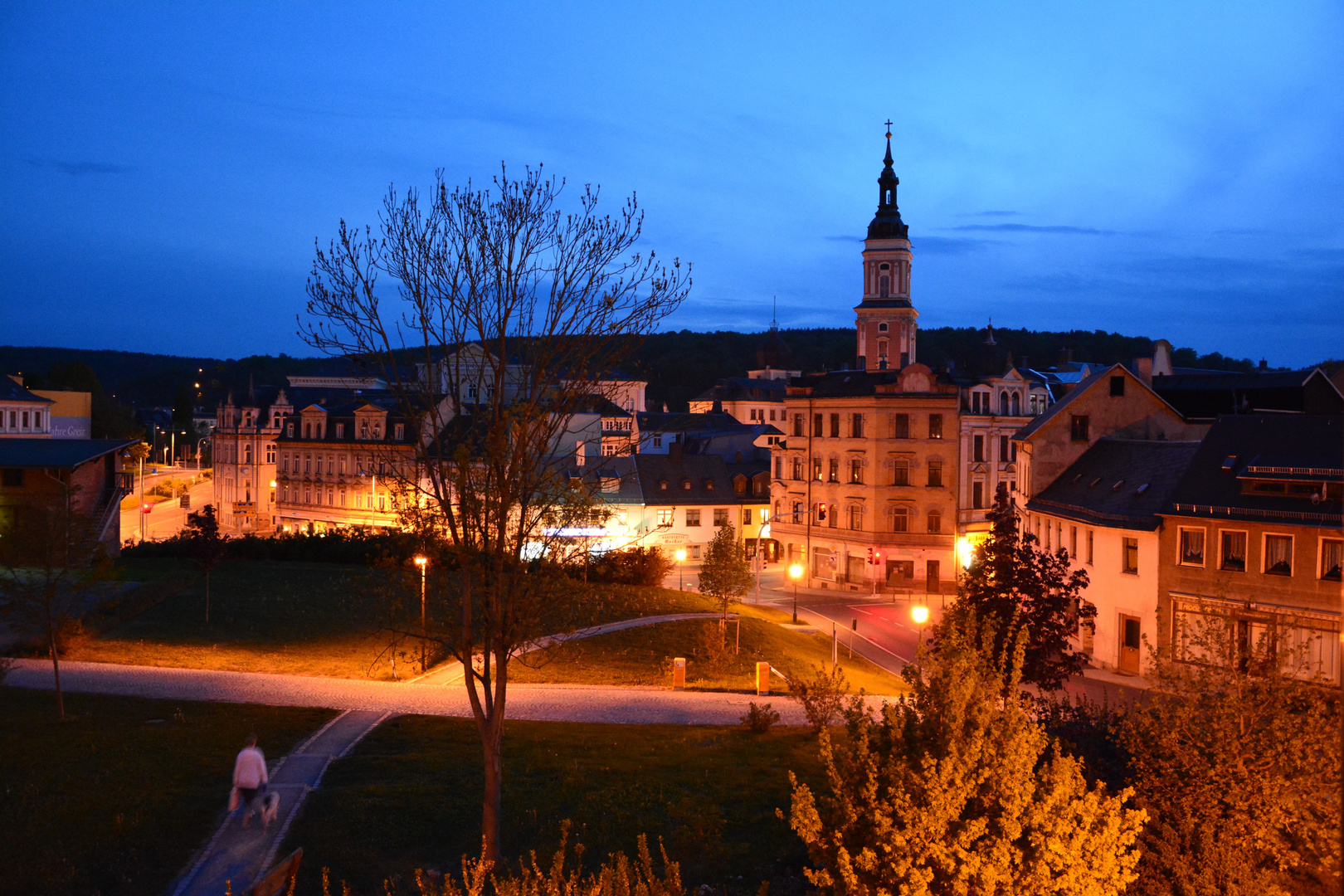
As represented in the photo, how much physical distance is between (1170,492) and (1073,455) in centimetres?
901

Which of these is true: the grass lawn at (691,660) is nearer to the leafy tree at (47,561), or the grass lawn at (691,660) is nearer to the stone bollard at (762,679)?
the stone bollard at (762,679)

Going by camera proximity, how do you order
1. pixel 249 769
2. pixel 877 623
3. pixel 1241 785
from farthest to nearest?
pixel 877 623, pixel 249 769, pixel 1241 785

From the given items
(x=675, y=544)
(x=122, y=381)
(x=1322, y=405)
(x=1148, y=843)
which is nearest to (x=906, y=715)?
(x=1148, y=843)

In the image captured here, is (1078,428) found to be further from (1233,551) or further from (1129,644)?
(1233,551)

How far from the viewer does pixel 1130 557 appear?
105ft

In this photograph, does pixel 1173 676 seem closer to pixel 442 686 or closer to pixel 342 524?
pixel 442 686

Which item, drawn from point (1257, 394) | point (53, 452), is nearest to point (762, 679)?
point (53, 452)

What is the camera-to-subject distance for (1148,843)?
1177cm

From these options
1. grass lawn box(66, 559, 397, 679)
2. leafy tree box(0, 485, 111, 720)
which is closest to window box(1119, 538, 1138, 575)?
grass lawn box(66, 559, 397, 679)

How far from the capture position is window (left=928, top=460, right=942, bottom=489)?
180 ft

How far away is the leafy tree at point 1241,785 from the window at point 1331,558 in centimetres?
1743

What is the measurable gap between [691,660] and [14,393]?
51.1 meters

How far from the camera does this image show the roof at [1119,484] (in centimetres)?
3156

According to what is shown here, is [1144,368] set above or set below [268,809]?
above
